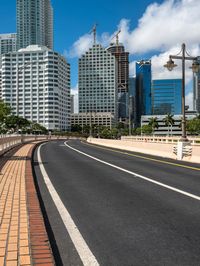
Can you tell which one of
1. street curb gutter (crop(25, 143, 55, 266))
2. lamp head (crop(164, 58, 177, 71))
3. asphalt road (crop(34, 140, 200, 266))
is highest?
lamp head (crop(164, 58, 177, 71))

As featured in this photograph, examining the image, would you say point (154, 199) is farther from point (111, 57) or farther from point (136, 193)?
point (111, 57)

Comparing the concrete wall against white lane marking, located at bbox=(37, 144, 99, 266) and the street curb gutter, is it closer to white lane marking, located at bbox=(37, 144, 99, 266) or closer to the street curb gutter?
white lane marking, located at bbox=(37, 144, 99, 266)

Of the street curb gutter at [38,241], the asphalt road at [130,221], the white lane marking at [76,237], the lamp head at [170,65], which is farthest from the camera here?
the lamp head at [170,65]

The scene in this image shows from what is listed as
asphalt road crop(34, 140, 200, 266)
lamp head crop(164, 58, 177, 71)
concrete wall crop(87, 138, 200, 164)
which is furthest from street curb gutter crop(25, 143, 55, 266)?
lamp head crop(164, 58, 177, 71)

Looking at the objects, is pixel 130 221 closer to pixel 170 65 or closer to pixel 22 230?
pixel 22 230

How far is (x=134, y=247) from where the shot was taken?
5.78 meters

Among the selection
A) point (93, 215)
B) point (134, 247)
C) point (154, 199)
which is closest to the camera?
point (134, 247)

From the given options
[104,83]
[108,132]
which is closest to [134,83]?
[104,83]

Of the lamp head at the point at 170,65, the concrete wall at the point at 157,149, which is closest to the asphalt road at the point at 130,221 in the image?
the concrete wall at the point at 157,149

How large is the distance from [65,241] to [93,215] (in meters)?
1.87

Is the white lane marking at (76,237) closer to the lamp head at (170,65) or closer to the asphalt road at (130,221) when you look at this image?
the asphalt road at (130,221)

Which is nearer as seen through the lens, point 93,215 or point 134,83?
point 93,215

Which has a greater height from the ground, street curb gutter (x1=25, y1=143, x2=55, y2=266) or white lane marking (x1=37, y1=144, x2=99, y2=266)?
street curb gutter (x1=25, y1=143, x2=55, y2=266)

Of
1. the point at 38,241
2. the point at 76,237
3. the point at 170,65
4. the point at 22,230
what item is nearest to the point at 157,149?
the point at 170,65
